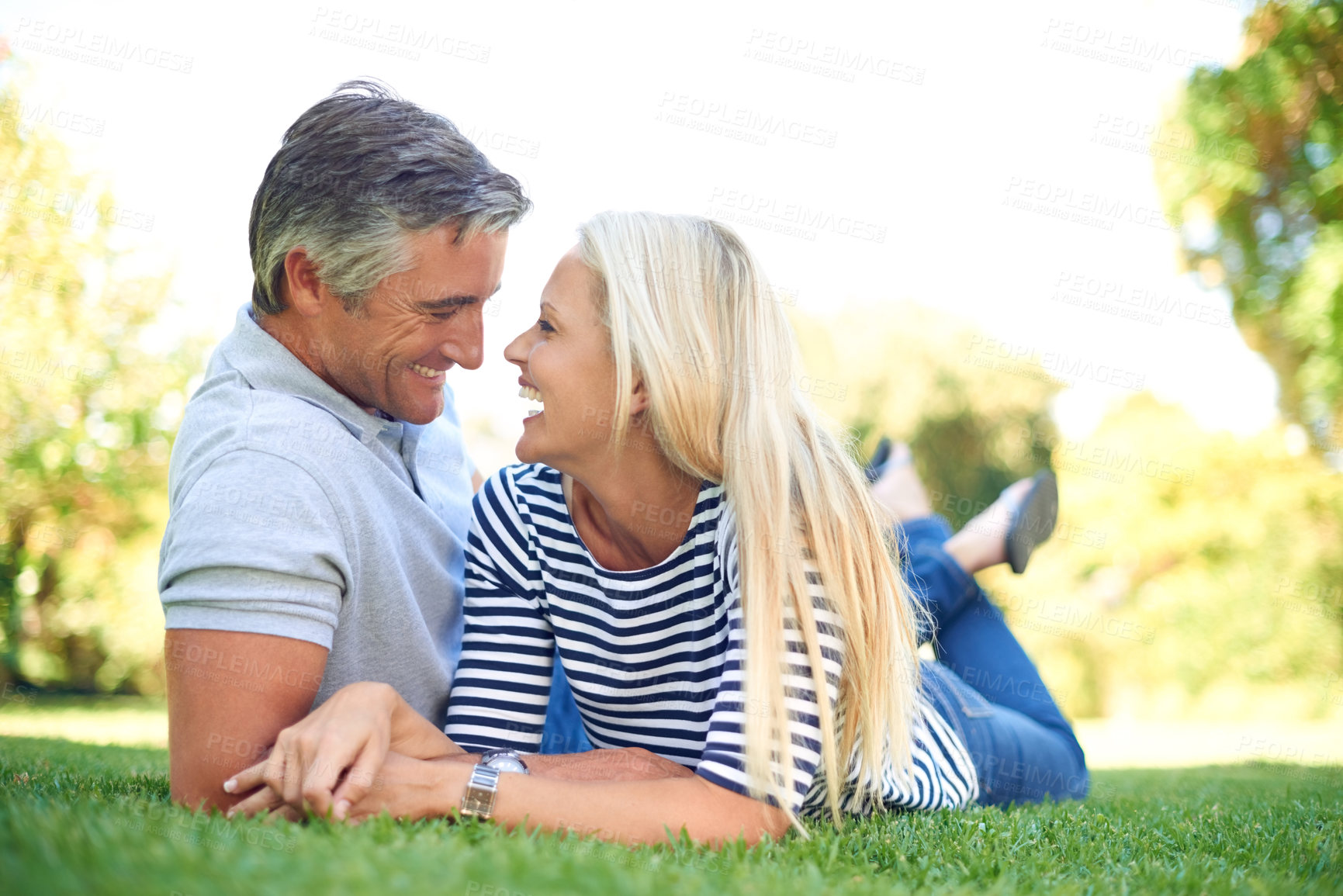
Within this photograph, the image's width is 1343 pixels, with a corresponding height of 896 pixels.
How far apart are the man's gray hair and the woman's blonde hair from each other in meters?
0.47

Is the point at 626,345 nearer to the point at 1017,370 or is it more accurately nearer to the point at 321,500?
the point at 321,500

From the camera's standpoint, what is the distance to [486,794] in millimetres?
1934

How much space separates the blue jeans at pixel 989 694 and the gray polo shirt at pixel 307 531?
1.65 metres

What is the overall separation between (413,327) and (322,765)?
135 cm

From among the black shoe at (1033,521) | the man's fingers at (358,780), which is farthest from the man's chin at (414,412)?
the black shoe at (1033,521)

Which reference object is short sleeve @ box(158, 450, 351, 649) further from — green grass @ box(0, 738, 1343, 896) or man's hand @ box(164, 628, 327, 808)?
green grass @ box(0, 738, 1343, 896)

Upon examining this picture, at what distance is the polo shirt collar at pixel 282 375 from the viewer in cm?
251

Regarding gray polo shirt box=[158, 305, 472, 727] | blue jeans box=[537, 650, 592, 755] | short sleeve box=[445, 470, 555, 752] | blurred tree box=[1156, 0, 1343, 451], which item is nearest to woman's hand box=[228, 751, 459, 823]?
gray polo shirt box=[158, 305, 472, 727]

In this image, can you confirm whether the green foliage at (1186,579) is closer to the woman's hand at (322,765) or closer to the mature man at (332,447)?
the mature man at (332,447)

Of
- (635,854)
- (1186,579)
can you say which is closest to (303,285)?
(635,854)

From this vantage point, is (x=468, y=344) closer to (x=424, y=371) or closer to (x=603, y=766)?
(x=424, y=371)

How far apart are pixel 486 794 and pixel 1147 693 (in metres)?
12.2

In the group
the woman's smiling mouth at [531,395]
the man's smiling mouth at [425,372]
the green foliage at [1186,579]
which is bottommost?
the green foliage at [1186,579]

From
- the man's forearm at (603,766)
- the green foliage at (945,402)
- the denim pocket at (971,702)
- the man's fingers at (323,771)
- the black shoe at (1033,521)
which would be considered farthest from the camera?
the green foliage at (945,402)
